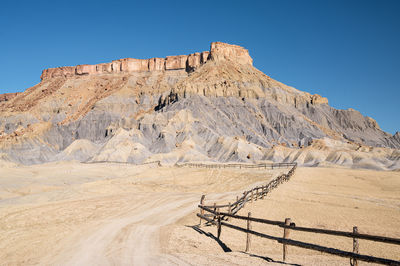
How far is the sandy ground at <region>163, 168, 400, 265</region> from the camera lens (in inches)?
370

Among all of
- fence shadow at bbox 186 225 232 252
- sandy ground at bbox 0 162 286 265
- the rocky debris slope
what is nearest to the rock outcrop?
the rocky debris slope

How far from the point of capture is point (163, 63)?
16250 cm

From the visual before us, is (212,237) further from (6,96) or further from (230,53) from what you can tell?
(6,96)

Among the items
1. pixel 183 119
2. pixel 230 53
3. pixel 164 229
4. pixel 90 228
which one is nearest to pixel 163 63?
pixel 230 53

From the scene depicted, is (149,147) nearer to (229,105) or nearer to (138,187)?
(229,105)

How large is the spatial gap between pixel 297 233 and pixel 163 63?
15655 cm

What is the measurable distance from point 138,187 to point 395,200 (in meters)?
21.2

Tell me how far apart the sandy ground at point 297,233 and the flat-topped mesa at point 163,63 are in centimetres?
12291

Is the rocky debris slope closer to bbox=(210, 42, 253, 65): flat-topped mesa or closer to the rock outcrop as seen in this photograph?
bbox=(210, 42, 253, 65): flat-topped mesa

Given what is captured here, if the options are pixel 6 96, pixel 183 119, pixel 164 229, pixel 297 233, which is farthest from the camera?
pixel 6 96

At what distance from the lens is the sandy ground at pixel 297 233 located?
941 cm

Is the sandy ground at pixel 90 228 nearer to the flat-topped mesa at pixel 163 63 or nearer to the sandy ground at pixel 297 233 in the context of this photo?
the sandy ground at pixel 297 233

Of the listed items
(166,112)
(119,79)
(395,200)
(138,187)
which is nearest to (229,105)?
(166,112)

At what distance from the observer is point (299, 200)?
21.3m
